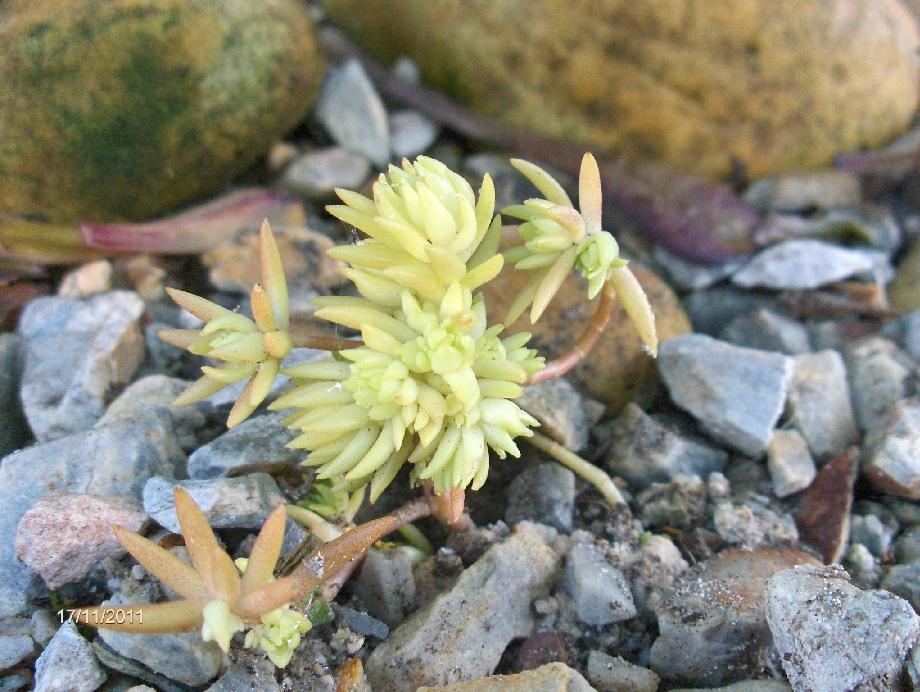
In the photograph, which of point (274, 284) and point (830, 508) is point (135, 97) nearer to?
point (274, 284)

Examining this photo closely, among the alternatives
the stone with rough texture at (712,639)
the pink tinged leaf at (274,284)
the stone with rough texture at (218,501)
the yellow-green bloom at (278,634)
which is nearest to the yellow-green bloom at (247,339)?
the pink tinged leaf at (274,284)

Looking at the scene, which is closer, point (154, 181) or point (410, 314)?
point (410, 314)

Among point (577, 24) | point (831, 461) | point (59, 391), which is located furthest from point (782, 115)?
point (59, 391)

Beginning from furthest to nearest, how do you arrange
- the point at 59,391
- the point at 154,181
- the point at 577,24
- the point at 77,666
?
1. the point at 577,24
2. the point at 154,181
3. the point at 59,391
4. the point at 77,666

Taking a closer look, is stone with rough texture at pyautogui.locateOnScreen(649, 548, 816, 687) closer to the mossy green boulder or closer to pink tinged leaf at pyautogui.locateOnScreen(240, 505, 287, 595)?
pink tinged leaf at pyautogui.locateOnScreen(240, 505, 287, 595)

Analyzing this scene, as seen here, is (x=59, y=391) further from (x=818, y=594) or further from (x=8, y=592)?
(x=818, y=594)

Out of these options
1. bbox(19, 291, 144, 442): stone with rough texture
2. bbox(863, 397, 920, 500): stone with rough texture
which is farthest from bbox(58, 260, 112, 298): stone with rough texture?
bbox(863, 397, 920, 500): stone with rough texture

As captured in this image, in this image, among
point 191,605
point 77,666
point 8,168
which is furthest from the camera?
point 8,168
